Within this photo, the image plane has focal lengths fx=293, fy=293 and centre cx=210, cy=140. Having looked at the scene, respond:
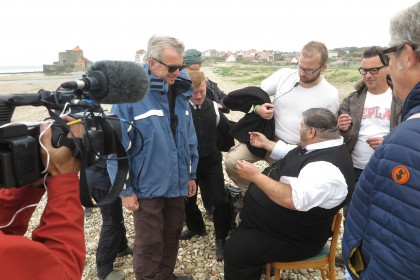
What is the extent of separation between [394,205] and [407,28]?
2.72 feet

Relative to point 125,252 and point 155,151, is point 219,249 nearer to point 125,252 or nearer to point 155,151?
point 125,252

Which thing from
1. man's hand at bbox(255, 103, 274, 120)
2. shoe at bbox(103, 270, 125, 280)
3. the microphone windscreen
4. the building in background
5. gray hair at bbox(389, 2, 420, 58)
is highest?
the building in background

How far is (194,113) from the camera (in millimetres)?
3742

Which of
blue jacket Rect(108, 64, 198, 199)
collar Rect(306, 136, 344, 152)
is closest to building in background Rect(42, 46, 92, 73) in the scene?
blue jacket Rect(108, 64, 198, 199)

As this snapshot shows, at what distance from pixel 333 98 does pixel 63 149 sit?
308 centimetres

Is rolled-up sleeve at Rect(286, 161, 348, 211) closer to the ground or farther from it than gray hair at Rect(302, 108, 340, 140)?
closer to the ground

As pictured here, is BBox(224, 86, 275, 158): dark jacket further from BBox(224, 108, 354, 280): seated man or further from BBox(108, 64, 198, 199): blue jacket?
BBox(108, 64, 198, 199): blue jacket

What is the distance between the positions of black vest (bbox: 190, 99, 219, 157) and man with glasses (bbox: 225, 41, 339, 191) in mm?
589

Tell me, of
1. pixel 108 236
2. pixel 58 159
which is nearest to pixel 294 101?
pixel 108 236

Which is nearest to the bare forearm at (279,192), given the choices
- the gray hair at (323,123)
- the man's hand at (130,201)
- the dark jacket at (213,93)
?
the gray hair at (323,123)

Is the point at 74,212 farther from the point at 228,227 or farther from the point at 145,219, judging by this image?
the point at 228,227

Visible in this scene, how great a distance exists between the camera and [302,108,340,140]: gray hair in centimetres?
257

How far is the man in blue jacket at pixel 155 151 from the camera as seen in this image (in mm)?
2523

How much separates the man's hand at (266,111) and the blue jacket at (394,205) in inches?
80.3
